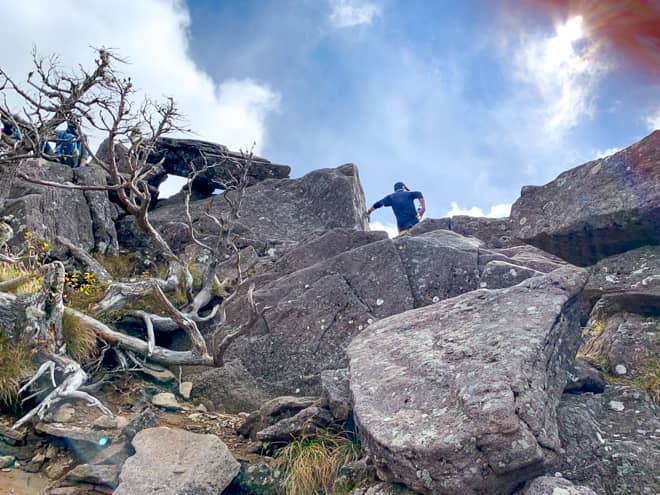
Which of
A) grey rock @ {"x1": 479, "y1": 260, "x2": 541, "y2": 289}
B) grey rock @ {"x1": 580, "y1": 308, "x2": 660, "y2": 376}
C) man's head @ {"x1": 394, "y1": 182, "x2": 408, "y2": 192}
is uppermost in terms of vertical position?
man's head @ {"x1": 394, "y1": 182, "x2": 408, "y2": 192}

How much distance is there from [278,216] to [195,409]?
9860 millimetres

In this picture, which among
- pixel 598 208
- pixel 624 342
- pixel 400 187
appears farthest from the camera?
pixel 400 187

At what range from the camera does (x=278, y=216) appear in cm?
1741

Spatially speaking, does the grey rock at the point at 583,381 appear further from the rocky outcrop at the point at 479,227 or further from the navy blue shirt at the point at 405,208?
the navy blue shirt at the point at 405,208

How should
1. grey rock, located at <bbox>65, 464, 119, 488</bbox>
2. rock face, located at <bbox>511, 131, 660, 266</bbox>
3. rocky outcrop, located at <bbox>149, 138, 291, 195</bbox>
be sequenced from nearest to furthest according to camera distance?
grey rock, located at <bbox>65, 464, 119, 488</bbox> → rock face, located at <bbox>511, 131, 660, 266</bbox> → rocky outcrop, located at <bbox>149, 138, 291, 195</bbox>

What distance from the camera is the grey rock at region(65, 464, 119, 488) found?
579 centimetres

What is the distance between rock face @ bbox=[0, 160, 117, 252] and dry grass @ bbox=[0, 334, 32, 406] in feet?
18.2

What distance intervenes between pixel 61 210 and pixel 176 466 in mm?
10511

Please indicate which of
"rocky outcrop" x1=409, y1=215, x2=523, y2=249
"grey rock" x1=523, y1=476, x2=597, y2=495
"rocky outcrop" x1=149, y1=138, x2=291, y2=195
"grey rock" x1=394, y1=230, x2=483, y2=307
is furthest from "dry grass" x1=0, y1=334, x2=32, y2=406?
"rocky outcrop" x1=149, y1=138, x2=291, y2=195

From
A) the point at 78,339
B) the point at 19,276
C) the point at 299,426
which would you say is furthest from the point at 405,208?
the point at 19,276

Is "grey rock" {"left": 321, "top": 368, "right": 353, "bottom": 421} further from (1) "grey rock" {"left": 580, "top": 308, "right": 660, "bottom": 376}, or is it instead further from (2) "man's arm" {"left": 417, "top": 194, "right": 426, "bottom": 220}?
(2) "man's arm" {"left": 417, "top": 194, "right": 426, "bottom": 220}

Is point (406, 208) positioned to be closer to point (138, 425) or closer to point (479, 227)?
point (479, 227)

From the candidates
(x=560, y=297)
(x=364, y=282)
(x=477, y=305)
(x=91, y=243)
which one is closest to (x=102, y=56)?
(x=91, y=243)

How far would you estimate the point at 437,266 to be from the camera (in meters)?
9.56
